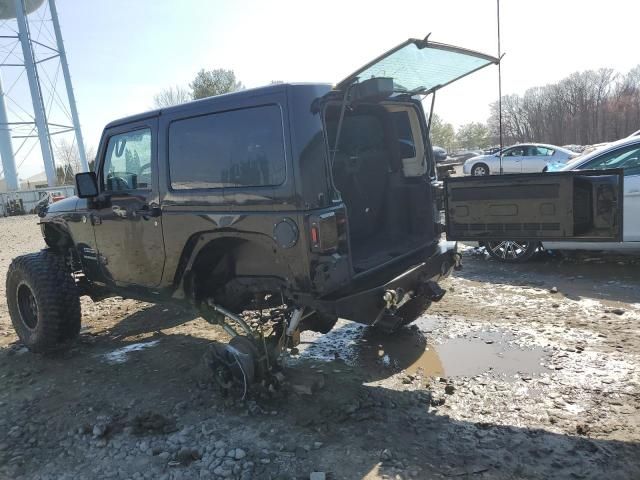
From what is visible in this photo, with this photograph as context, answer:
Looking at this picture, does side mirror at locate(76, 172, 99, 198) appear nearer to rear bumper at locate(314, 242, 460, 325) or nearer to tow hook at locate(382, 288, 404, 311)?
rear bumper at locate(314, 242, 460, 325)

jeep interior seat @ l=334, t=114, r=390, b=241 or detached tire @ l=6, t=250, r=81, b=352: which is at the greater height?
jeep interior seat @ l=334, t=114, r=390, b=241

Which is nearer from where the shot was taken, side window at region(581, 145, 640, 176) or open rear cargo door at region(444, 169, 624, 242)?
open rear cargo door at region(444, 169, 624, 242)

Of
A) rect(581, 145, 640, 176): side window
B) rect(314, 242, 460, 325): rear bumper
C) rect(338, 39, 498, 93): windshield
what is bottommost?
rect(314, 242, 460, 325): rear bumper

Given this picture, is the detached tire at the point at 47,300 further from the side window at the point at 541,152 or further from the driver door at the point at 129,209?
the side window at the point at 541,152

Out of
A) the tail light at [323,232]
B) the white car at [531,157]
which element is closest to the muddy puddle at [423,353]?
the tail light at [323,232]

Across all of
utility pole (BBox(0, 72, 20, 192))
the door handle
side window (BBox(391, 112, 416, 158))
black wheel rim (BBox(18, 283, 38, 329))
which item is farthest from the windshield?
utility pole (BBox(0, 72, 20, 192))

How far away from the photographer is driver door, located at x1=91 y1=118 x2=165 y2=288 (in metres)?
4.05

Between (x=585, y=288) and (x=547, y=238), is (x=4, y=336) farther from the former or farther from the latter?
(x=585, y=288)

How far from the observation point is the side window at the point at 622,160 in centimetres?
634

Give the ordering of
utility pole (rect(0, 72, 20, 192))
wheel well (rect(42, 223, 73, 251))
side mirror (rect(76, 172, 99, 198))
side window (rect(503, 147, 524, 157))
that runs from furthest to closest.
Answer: utility pole (rect(0, 72, 20, 192))
side window (rect(503, 147, 524, 157))
wheel well (rect(42, 223, 73, 251))
side mirror (rect(76, 172, 99, 198))

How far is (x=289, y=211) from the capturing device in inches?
126

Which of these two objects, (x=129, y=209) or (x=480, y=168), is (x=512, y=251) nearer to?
(x=129, y=209)

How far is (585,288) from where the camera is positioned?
5855 millimetres

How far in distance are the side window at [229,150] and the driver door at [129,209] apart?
305mm
